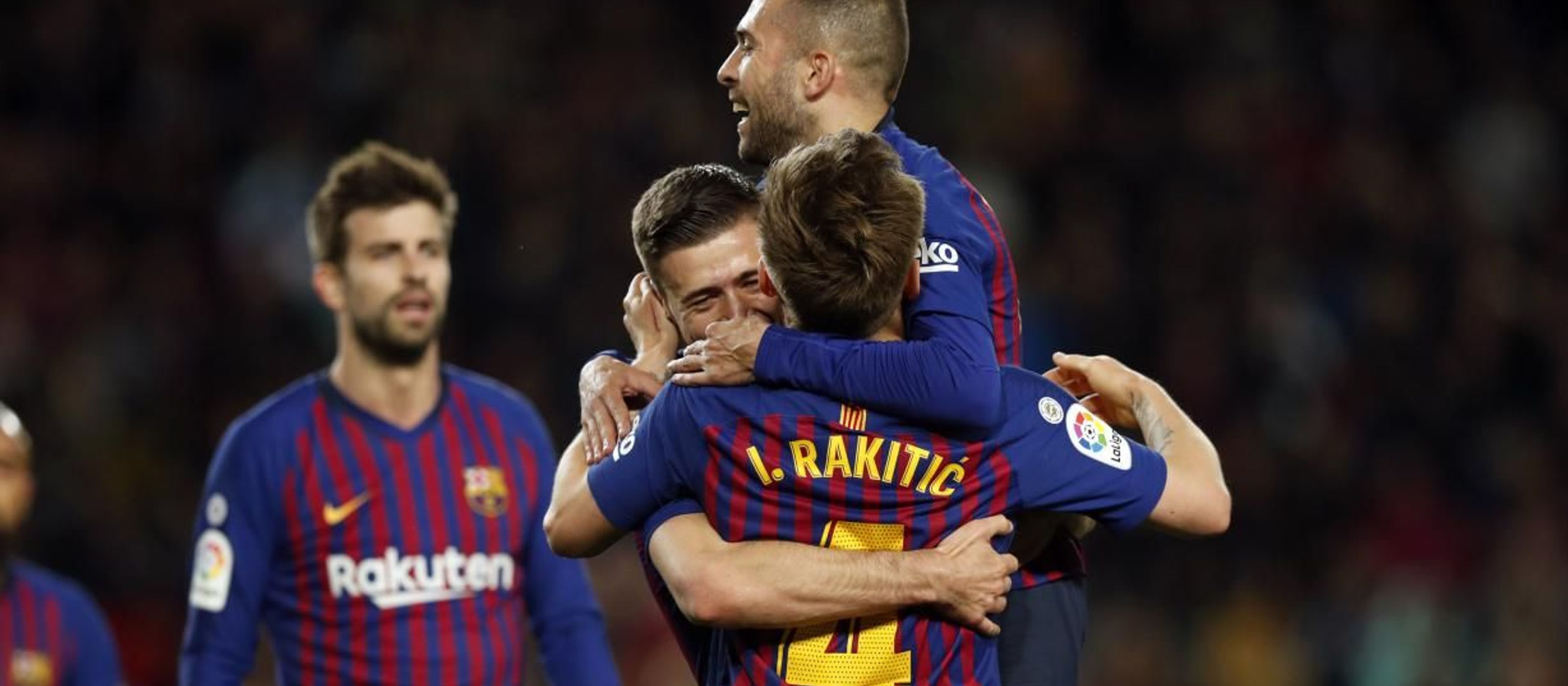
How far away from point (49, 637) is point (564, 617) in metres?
1.65

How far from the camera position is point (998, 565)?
3.34 m

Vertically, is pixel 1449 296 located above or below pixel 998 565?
below

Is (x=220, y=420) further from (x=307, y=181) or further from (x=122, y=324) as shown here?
(x=307, y=181)

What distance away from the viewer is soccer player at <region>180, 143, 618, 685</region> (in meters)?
5.18

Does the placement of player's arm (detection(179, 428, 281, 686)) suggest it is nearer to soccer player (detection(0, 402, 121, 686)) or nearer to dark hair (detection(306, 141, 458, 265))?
dark hair (detection(306, 141, 458, 265))

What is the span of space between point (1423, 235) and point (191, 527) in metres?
6.24

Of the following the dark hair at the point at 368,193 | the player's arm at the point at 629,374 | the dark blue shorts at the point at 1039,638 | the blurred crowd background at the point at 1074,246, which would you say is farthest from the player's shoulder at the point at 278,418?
the blurred crowd background at the point at 1074,246

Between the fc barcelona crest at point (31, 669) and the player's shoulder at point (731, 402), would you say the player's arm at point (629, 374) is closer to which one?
the player's shoulder at point (731, 402)

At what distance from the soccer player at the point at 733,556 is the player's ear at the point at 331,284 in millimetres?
2090

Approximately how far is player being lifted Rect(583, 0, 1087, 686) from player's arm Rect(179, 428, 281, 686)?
161cm

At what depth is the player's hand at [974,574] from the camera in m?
3.29

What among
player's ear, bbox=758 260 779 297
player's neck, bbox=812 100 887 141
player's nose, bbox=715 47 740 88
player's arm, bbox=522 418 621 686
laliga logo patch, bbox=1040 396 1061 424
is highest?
player's nose, bbox=715 47 740 88

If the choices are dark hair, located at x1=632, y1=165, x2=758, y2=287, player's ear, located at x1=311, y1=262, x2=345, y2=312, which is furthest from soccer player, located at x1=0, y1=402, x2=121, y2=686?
dark hair, located at x1=632, y1=165, x2=758, y2=287

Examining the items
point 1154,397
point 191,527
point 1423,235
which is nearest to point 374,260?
point 1154,397
